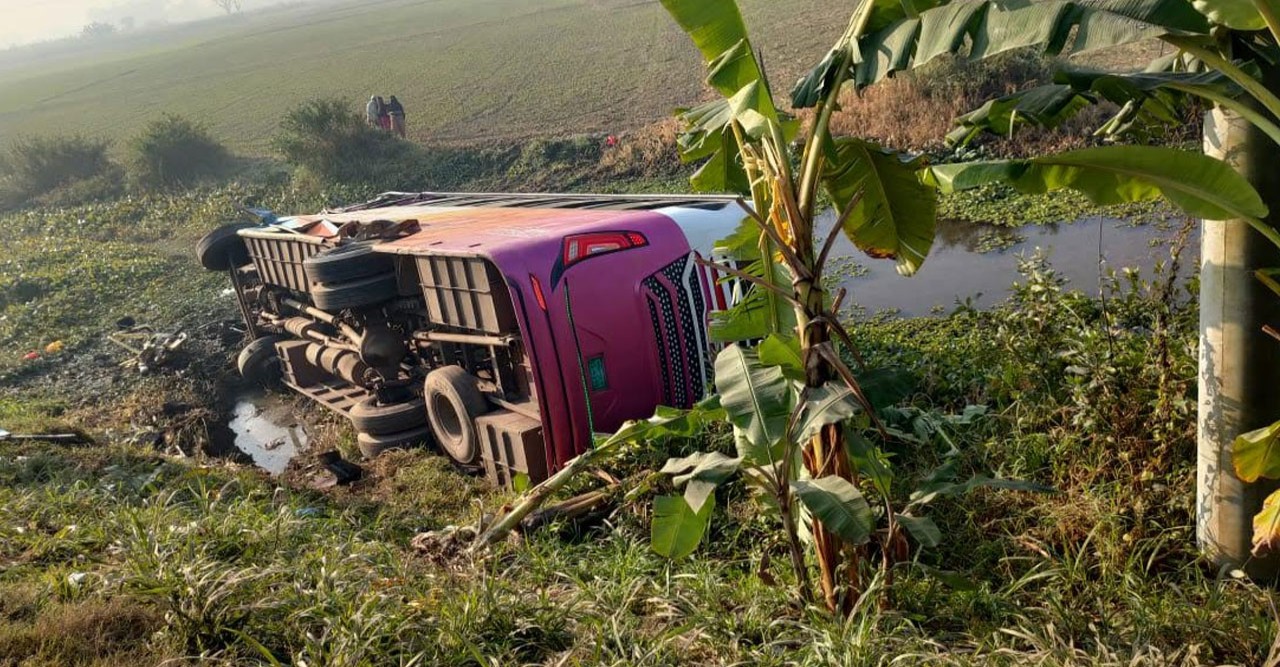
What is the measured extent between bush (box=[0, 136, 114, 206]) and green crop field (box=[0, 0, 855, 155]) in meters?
5.17

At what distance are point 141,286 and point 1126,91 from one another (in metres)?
17.7

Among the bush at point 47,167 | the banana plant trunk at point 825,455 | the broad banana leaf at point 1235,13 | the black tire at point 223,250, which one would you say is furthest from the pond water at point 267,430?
the bush at point 47,167

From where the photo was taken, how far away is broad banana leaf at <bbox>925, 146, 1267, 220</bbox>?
280 cm

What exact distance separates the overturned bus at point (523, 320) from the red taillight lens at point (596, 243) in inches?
→ 0.4

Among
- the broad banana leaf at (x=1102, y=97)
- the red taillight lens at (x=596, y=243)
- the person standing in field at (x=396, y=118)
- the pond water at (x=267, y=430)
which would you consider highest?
the person standing in field at (x=396, y=118)

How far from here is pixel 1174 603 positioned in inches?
135

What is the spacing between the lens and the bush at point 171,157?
1136 inches

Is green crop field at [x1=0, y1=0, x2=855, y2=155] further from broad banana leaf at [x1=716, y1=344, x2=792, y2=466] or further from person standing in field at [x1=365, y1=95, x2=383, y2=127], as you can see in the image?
broad banana leaf at [x1=716, y1=344, x2=792, y2=466]

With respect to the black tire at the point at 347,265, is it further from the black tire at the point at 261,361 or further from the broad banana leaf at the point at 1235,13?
the broad banana leaf at the point at 1235,13

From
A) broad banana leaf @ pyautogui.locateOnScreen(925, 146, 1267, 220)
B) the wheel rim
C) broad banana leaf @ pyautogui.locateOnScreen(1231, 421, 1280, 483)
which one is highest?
broad banana leaf @ pyautogui.locateOnScreen(925, 146, 1267, 220)

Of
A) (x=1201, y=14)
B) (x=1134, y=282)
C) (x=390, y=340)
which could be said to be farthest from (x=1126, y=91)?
(x=390, y=340)

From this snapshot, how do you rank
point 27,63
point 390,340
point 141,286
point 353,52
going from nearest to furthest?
point 390,340
point 141,286
point 353,52
point 27,63

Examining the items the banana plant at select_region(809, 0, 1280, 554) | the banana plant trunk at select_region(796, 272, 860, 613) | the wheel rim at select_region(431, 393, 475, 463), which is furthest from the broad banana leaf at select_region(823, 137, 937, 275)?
the wheel rim at select_region(431, 393, 475, 463)

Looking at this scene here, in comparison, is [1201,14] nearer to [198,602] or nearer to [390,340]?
[198,602]
